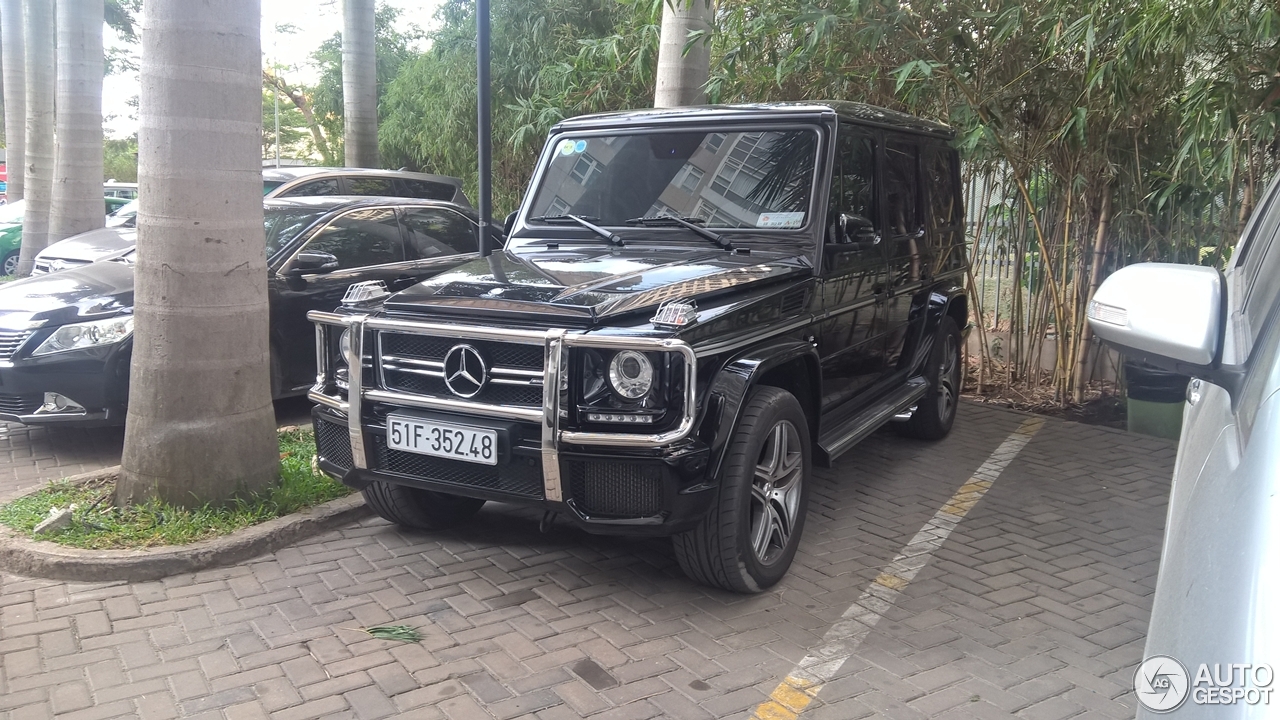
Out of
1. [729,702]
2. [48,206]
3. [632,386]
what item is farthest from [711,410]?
[48,206]

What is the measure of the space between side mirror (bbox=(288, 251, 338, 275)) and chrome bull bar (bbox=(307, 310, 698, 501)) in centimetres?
272

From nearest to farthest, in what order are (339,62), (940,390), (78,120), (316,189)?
1. (940,390)
2. (316,189)
3. (78,120)
4. (339,62)

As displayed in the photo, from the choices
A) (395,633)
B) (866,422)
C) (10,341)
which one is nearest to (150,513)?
(395,633)

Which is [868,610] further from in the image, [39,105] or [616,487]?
[39,105]

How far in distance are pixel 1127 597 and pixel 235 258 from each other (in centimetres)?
434

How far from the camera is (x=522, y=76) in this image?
12984 millimetres

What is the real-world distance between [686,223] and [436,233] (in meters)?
3.64

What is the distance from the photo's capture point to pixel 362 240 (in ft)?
24.2

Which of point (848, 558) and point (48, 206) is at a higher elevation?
point (48, 206)

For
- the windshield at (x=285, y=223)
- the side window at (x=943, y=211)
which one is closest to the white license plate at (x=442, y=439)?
the windshield at (x=285, y=223)

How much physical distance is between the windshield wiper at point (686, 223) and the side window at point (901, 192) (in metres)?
1.35

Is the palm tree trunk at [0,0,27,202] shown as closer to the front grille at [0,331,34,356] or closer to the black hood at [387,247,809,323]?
the front grille at [0,331,34,356]

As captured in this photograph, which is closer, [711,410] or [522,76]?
[711,410]

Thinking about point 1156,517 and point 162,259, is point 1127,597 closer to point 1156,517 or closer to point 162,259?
point 1156,517
